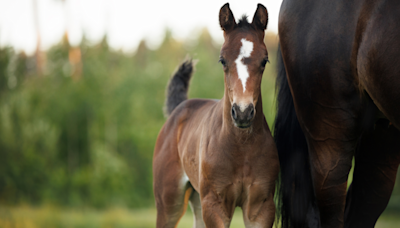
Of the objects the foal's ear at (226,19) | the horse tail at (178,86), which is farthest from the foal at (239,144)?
the horse tail at (178,86)

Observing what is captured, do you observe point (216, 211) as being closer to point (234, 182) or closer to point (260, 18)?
point (234, 182)

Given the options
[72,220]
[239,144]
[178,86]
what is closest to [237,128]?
[239,144]

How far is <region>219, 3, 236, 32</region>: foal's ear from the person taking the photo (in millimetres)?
2863

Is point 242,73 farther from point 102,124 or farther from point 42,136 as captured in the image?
point 102,124

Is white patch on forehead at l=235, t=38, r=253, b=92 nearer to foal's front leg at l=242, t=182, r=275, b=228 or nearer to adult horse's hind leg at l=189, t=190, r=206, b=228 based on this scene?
foal's front leg at l=242, t=182, r=275, b=228

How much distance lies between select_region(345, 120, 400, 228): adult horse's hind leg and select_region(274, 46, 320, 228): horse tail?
325mm

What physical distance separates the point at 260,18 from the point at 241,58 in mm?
424

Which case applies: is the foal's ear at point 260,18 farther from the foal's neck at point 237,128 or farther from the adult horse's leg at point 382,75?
the adult horse's leg at point 382,75

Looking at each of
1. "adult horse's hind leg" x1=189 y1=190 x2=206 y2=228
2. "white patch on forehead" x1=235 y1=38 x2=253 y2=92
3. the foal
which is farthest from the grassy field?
"white patch on forehead" x1=235 y1=38 x2=253 y2=92

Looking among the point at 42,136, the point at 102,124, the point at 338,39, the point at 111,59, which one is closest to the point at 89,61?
the point at 102,124

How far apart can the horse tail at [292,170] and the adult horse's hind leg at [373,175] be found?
32cm

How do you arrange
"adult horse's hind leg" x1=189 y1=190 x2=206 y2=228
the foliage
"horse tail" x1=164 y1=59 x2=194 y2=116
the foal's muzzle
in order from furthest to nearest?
1. the foliage
2. "horse tail" x1=164 y1=59 x2=194 y2=116
3. "adult horse's hind leg" x1=189 y1=190 x2=206 y2=228
4. the foal's muzzle

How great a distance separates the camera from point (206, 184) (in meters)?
2.87

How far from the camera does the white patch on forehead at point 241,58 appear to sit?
2.61 metres
